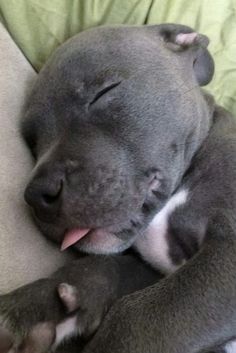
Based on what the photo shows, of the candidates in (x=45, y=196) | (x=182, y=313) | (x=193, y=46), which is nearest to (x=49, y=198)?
(x=45, y=196)

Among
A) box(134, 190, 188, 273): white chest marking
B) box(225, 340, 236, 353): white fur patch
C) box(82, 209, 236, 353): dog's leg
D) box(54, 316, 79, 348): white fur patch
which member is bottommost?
box(225, 340, 236, 353): white fur patch

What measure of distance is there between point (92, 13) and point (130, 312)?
102 centimetres

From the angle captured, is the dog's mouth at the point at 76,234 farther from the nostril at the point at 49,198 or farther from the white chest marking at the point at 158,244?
the white chest marking at the point at 158,244

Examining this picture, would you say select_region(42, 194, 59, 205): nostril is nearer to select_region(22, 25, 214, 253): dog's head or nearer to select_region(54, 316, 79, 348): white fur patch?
select_region(22, 25, 214, 253): dog's head

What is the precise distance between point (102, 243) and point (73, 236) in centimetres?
9

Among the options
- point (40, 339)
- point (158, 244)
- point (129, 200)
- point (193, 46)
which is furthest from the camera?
point (193, 46)

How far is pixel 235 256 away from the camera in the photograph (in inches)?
62.2

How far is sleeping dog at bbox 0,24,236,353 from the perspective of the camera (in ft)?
4.96

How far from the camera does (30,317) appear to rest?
1.53 m

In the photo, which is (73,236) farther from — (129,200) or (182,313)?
(182,313)

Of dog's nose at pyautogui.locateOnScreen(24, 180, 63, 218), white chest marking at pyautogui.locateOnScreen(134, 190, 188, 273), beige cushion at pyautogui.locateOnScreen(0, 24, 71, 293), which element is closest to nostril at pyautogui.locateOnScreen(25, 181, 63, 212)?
dog's nose at pyautogui.locateOnScreen(24, 180, 63, 218)

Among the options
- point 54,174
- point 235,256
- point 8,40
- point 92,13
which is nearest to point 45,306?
point 54,174

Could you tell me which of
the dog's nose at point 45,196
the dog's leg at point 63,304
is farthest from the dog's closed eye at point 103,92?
the dog's leg at point 63,304

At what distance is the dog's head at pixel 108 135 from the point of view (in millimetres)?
1580
